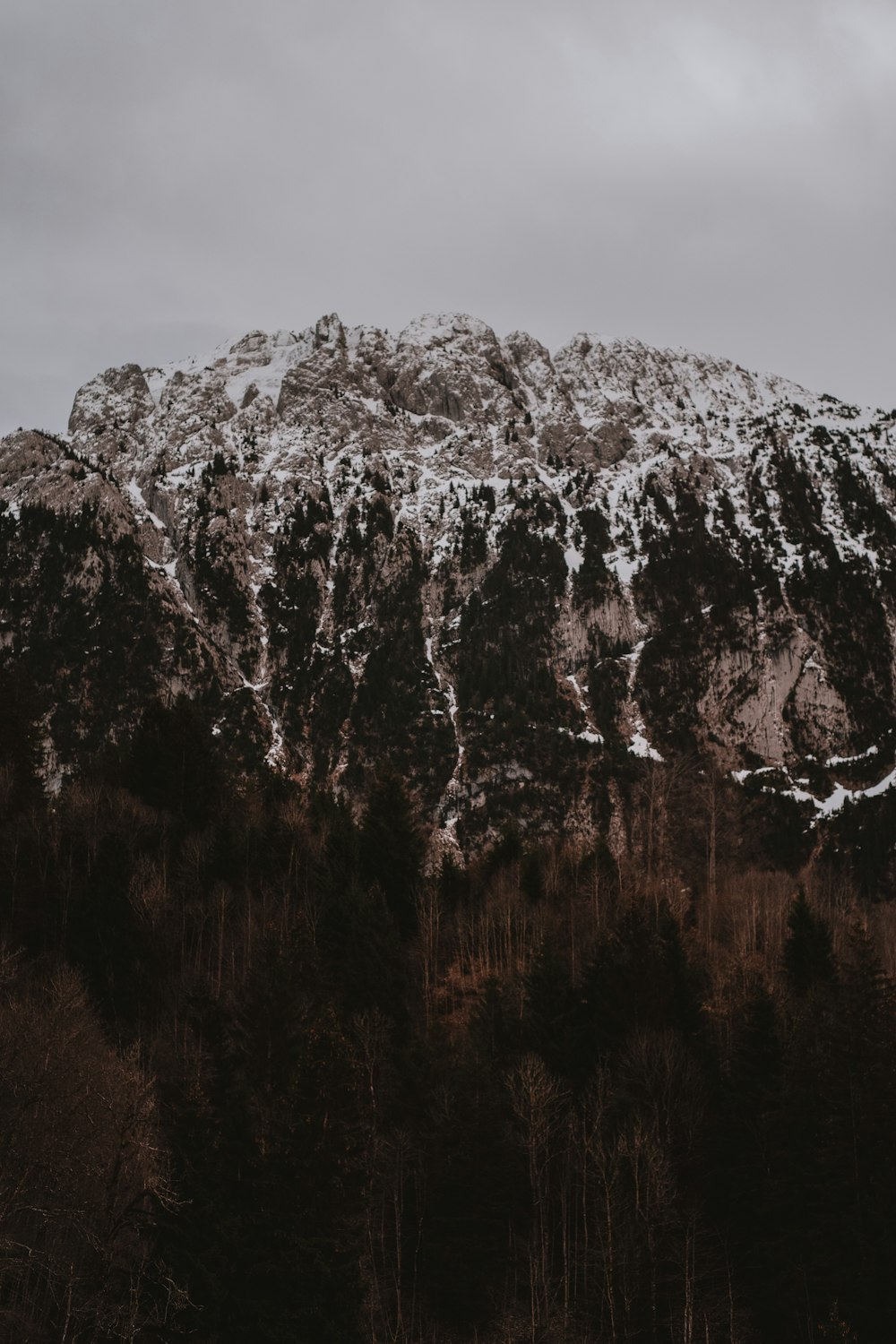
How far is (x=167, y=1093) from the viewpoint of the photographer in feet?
166

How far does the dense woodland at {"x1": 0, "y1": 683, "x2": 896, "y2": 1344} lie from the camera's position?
36.6 meters

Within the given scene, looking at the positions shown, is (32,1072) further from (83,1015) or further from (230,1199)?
(83,1015)

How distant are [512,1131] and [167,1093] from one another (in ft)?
57.1

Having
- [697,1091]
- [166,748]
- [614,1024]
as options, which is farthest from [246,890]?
[697,1091]

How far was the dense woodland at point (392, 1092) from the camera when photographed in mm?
36594

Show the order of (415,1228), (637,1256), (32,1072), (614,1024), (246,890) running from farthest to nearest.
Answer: (246,890) → (614,1024) → (415,1228) → (637,1256) → (32,1072)

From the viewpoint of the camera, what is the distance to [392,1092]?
58.9 m

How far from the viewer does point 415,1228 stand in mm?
54625

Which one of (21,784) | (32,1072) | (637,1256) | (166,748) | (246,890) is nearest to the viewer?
(32,1072)

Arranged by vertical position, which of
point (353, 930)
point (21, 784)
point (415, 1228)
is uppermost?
point (21, 784)

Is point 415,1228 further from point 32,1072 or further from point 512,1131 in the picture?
point 32,1072

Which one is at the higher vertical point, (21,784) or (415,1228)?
(21,784)

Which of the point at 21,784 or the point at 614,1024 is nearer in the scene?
the point at 614,1024

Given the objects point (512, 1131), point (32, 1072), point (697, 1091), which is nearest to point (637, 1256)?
point (512, 1131)
